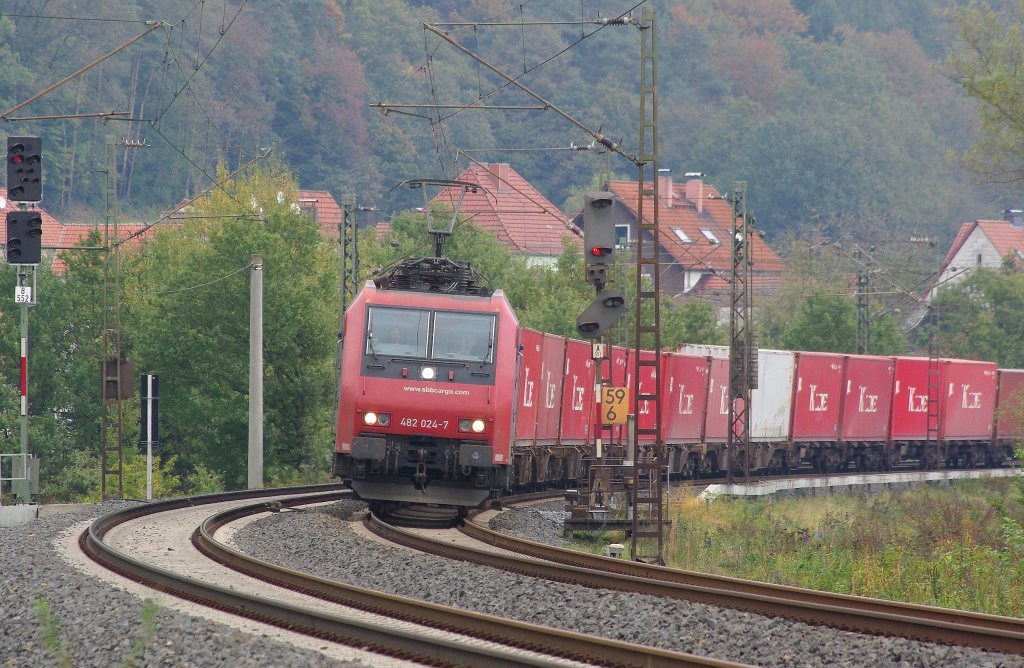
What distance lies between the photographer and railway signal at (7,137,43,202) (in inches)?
830

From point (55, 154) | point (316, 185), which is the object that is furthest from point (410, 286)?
point (316, 185)

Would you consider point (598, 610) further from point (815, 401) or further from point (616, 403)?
point (815, 401)

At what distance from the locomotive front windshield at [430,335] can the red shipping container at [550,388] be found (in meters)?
6.93

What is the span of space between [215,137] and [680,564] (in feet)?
260

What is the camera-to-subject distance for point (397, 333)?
18531mm

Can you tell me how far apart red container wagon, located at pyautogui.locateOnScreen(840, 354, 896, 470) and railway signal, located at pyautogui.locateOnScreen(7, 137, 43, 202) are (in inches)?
966

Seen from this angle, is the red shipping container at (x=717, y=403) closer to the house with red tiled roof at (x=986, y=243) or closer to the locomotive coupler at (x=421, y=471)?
the locomotive coupler at (x=421, y=471)

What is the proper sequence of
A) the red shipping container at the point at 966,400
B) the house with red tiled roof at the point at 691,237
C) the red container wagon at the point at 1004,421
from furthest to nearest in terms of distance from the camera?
1. the house with red tiled roof at the point at 691,237
2. the red container wagon at the point at 1004,421
3. the red shipping container at the point at 966,400

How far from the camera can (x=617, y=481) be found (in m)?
22.7

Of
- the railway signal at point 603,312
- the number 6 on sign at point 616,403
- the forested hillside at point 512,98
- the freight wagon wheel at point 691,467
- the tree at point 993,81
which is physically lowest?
the freight wagon wheel at point 691,467

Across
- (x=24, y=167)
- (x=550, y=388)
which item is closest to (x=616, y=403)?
(x=550, y=388)

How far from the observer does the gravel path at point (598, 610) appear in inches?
381

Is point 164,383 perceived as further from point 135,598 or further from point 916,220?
point 916,220

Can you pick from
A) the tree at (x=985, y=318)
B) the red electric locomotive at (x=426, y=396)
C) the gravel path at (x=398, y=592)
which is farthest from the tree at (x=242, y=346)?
the tree at (x=985, y=318)
